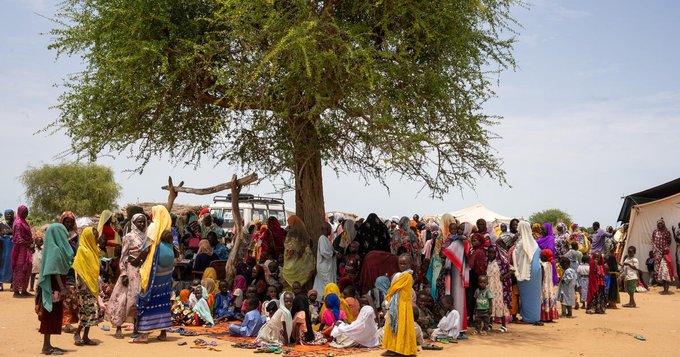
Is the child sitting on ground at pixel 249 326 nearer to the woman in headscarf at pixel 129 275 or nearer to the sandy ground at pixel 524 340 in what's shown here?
the sandy ground at pixel 524 340

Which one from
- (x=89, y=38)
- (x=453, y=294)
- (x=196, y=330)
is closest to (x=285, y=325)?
(x=196, y=330)

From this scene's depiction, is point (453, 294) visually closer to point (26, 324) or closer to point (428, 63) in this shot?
point (428, 63)

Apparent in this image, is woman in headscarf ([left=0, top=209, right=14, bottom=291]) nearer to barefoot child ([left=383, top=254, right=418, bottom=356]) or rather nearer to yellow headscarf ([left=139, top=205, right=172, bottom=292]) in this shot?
yellow headscarf ([left=139, top=205, right=172, bottom=292])

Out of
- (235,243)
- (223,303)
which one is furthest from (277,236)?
(223,303)

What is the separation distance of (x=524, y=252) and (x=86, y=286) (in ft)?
25.6

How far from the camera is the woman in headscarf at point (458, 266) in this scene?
41.1 feet

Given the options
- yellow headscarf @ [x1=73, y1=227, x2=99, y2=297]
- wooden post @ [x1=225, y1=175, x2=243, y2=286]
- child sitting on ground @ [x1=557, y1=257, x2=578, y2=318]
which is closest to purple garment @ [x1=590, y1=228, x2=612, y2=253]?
child sitting on ground @ [x1=557, y1=257, x2=578, y2=318]

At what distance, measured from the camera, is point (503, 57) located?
15.6 meters

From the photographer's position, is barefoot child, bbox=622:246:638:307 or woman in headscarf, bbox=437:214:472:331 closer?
woman in headscarf, bbox=437:214:472:331

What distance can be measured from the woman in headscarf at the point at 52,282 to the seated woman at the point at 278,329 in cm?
287

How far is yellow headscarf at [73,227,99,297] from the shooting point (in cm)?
1084

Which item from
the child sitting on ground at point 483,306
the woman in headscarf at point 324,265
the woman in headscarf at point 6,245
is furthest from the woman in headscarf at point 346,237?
the woman in headscarf at point 6,245

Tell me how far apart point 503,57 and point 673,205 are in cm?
994

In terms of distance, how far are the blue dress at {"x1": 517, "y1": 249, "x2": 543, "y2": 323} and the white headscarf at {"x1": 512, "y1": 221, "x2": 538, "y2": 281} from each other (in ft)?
0.75
